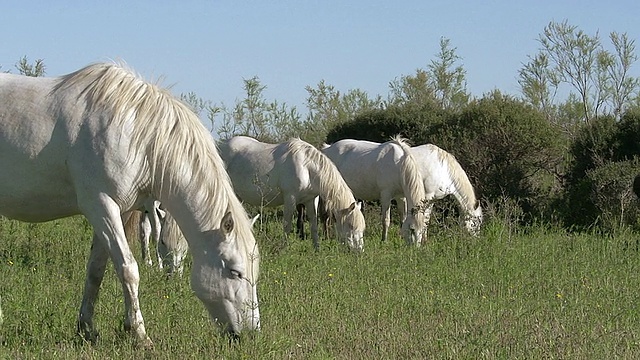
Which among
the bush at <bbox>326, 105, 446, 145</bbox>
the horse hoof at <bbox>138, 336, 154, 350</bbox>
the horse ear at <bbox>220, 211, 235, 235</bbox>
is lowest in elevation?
the horse hoof at <bbox>138, 336, 154, 350</bbox>

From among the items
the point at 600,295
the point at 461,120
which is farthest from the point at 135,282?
the point at 461,120

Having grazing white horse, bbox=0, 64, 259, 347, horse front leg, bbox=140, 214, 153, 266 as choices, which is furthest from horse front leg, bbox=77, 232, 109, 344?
horse front leg, bbox=140, 214, 153, 266

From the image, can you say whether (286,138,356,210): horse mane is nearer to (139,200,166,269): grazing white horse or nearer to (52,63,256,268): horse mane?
(139,200,166,269): grazing white horse

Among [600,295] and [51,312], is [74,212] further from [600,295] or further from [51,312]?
[600,295]

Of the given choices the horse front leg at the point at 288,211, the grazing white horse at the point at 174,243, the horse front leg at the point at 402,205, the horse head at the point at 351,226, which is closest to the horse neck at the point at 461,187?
the horse front leg at the point at 402,205

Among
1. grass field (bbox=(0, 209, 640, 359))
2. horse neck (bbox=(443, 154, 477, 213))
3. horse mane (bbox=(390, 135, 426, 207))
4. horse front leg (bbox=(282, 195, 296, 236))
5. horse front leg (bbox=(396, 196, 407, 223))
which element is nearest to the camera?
grass field (bbox=(0, 209, 640, 359))

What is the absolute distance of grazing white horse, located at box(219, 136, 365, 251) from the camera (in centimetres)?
1358

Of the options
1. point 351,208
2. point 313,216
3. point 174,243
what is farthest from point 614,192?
point 174,243

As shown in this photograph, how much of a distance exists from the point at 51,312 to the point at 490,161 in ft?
43.3

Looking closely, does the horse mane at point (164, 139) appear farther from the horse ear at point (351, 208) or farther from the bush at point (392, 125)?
the bush at point (392, 125)

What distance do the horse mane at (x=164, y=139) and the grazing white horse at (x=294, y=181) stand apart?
678 centimetres

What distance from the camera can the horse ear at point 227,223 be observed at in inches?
241

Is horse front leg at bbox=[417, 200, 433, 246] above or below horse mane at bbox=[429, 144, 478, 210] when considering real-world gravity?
below

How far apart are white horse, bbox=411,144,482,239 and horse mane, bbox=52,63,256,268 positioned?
964 cm
